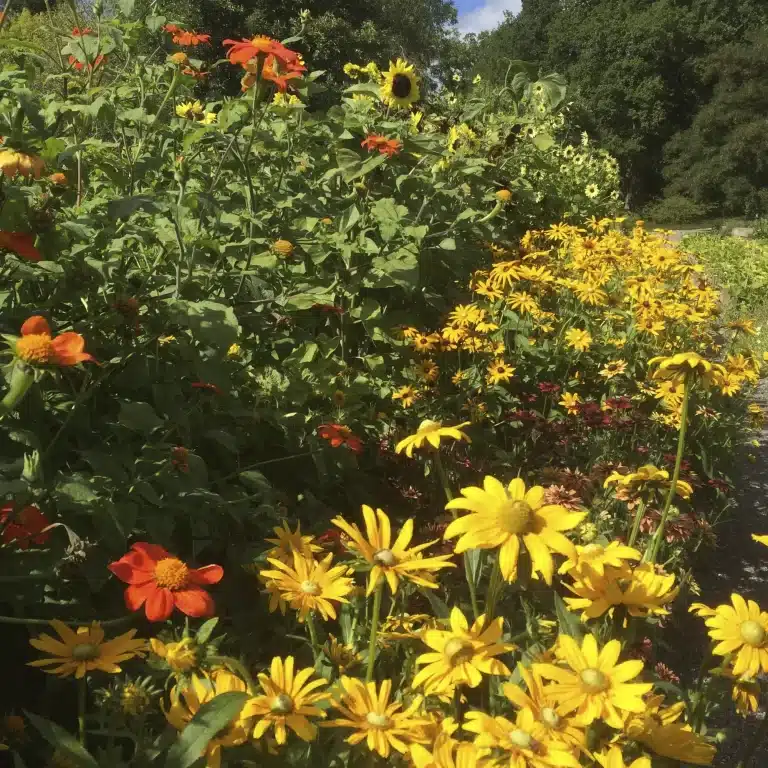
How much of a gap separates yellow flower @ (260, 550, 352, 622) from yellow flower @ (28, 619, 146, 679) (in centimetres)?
21

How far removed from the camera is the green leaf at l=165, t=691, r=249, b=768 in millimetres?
774

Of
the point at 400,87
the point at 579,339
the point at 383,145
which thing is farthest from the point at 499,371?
the point at 400,87

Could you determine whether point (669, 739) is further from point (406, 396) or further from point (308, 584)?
point (406, 396)

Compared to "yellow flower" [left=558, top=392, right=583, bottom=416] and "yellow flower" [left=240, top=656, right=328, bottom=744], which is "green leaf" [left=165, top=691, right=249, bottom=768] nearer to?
"yellow flower" [left=240, top=656, right=328, bottom=744]

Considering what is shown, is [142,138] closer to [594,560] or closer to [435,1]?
[594,560]

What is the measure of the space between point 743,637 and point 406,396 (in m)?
1.59

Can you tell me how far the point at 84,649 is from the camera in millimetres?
939

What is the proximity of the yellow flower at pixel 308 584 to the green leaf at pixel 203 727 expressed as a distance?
24cm

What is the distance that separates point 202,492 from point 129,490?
14cm

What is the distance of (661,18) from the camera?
30.5 m

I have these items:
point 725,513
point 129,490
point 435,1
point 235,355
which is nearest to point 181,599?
point 129,490

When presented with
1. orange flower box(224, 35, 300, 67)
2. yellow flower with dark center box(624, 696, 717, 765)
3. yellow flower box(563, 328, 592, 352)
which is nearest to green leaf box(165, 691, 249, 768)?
yellow flower with dark center box(624, 696, 717, 765)

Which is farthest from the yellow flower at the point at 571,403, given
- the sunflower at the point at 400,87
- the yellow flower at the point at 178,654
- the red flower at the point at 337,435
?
the yellow flower at the point at 178,654

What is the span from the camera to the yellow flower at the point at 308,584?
1.04m
